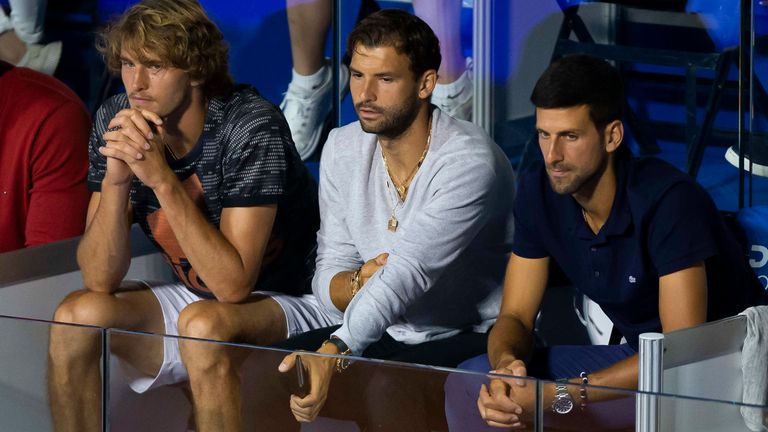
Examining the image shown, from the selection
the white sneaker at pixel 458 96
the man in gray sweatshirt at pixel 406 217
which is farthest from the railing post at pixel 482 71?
the man in gray sweatshirt at pixel 406 217

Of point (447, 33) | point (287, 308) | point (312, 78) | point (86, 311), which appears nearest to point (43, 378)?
point (86, 311)

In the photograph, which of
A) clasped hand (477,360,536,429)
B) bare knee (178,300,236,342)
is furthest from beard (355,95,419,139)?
clasped hand (477,360,536,429)

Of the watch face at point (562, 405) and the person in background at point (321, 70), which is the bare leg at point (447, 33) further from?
the watch face at point (562, 405)

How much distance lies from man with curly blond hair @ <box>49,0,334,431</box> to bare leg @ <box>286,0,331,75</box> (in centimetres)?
49

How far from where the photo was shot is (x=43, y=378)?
260cm

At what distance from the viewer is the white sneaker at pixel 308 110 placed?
12.0 feet

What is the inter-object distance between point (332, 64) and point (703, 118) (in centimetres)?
110

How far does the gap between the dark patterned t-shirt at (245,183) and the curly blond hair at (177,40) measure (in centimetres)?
7

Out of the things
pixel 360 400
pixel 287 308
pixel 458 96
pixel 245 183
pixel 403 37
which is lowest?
pixel 287 308

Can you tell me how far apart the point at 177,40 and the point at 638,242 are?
1289 mm

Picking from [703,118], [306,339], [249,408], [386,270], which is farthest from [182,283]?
[703,118]

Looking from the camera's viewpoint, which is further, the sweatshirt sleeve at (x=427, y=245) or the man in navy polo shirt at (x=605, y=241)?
the sweatshirt sleeve at (x=427, y=245)

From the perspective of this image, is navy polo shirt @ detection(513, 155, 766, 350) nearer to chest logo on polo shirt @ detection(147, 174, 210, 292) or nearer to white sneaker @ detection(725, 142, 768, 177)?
white sneaker @ detection(725, 142, 768, 177)

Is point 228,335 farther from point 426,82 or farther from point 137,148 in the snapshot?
point 426,82
